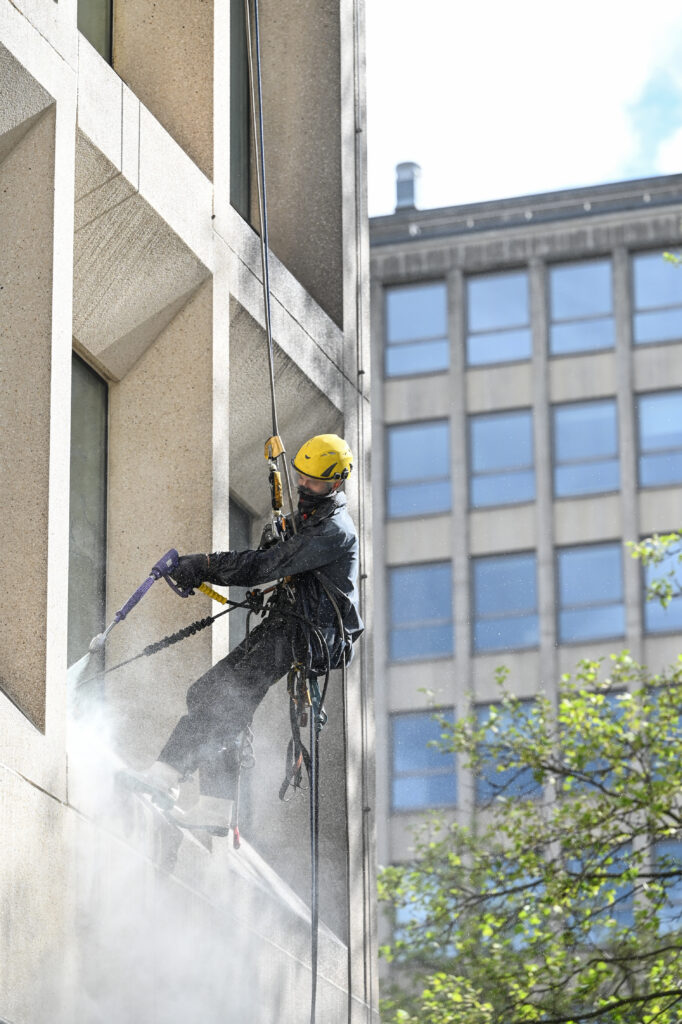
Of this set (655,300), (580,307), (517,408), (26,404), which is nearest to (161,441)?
(26,404)

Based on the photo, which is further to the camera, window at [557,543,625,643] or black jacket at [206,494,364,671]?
window at [557,543,625,643]

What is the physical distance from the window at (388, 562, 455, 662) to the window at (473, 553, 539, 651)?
0.78m

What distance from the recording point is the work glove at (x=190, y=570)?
9.33m

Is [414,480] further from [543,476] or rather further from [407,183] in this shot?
[407,183]

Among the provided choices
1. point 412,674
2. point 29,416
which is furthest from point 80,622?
point 412,674

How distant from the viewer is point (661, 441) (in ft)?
141

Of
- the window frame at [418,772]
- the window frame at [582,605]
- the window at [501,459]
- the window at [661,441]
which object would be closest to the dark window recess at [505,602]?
the window frame at [582,605]

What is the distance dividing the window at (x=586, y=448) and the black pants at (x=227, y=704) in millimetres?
33462

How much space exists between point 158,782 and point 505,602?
3341cm

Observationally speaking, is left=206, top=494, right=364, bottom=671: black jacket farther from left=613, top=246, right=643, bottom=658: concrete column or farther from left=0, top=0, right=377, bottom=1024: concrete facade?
left=613, top=246, right=643, bottom=658: concrete column

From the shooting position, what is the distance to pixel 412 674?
4347 cm

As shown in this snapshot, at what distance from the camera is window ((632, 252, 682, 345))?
143 feet

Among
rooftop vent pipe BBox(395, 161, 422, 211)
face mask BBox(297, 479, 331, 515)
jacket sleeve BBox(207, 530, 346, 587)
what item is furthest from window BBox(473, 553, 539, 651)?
jacket sleeve BBox(207, 530, 346, 587)

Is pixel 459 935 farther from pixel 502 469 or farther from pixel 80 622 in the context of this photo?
pixel 502 469
